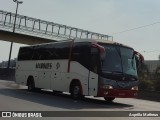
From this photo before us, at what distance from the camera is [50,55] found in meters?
25.0

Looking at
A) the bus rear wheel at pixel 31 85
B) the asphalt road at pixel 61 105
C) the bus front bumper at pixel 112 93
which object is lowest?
the asphalt road at pixel 61 105

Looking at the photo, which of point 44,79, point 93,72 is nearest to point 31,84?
point 44,79

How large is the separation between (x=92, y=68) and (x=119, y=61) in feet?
4.39

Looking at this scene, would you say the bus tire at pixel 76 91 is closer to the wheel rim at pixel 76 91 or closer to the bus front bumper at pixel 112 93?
the wheel rim at pixel 76 91

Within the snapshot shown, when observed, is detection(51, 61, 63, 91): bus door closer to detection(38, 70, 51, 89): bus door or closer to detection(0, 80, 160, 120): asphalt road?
detection(38, 70, 51, 89): bus door

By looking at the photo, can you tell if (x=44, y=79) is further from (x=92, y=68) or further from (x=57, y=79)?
(x=92, y=68)

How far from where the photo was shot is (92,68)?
19844 mm

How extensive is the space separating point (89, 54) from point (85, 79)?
4.12 feet

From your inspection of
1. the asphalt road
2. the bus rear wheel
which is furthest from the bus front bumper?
the bus rear wheel

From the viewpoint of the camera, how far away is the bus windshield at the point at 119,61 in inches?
763

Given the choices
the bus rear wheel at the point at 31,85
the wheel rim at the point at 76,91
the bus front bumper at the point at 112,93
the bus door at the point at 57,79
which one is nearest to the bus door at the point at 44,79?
the bus door at the point at 57,79

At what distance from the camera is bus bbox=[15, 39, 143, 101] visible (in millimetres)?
19188

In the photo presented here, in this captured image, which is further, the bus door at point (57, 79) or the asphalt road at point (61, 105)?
the bus door at point (57, 79)

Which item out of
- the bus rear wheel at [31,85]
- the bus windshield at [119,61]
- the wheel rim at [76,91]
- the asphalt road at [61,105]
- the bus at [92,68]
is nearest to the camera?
the asphalt road at [61,105]
